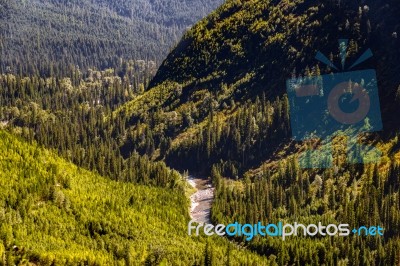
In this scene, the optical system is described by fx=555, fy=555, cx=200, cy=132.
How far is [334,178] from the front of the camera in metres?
197

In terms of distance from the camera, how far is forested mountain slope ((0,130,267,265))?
128000 millimetres

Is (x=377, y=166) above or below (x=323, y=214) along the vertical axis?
above

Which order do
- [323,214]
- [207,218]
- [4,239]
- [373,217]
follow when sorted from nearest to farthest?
[4,239] → [373,217] → [323,214] → [207,218]

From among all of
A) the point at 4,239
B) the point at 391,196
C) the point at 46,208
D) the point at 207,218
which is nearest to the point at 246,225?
the point at 207,218

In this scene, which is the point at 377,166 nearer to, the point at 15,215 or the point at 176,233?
the point at 176,233

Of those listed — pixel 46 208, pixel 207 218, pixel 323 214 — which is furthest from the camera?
pixel 207 218

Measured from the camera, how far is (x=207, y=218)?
19438 centimetres

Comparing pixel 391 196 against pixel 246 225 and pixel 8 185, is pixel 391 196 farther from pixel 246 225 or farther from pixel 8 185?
pixel 8 185

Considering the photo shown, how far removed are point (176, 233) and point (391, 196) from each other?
6734 cm

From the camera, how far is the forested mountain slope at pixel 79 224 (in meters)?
128

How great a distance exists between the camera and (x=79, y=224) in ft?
501

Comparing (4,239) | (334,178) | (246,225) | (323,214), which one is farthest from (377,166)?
(4,239)

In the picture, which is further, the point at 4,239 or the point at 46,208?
the point at 46,208

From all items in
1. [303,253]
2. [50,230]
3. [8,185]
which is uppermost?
[8,185]
